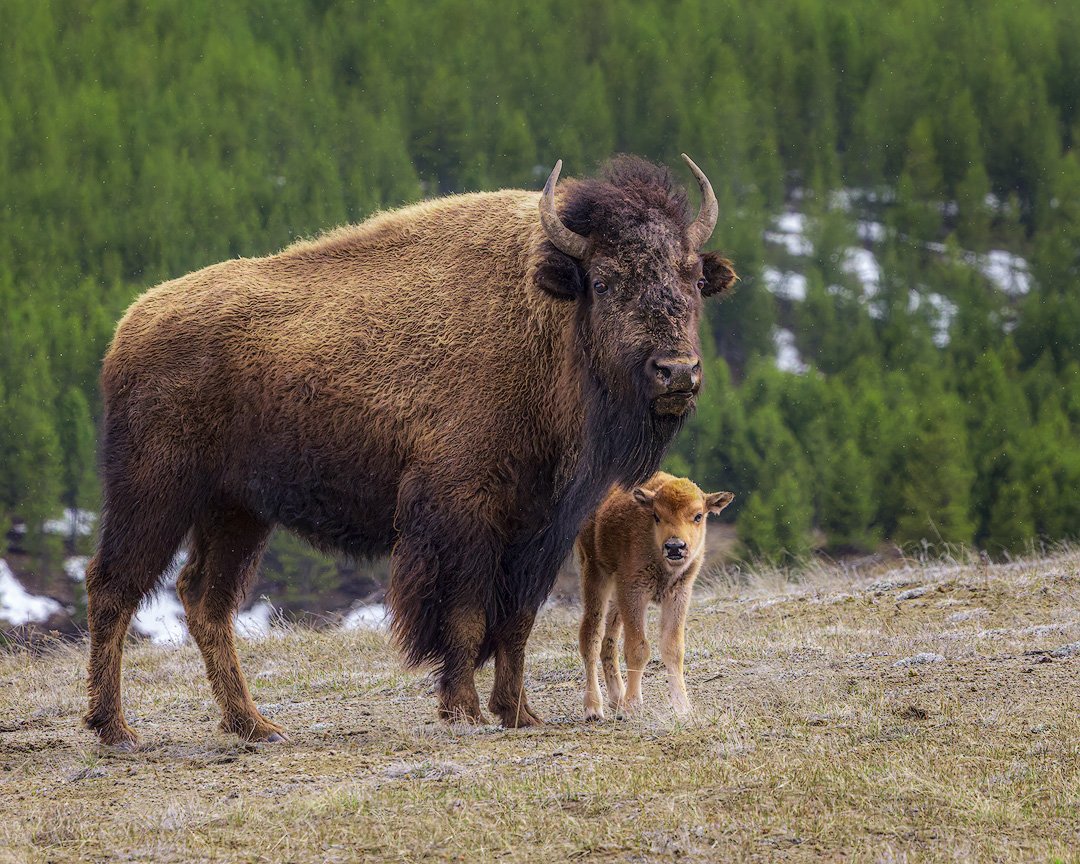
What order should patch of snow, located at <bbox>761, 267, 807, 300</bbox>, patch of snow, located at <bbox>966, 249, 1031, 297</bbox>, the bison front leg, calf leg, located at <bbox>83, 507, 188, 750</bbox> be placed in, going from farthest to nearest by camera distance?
patch of snow, located at <bbox>966, 249, 1031, 297</bbox> → patch of snow, located at <bbox>761, 267, 807, 300</bbox> → calf leg, located at <bbox>83, 507, 188, 750</bbox> → the bison front leg

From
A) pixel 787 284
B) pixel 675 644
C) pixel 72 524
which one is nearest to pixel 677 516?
pixel 675 644

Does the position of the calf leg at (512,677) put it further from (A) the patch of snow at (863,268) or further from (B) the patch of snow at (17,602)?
(A) the patch of snow at (863,268)

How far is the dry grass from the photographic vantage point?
Answer: 4.41m

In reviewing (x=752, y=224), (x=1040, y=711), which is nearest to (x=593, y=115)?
(x=752, y=224)

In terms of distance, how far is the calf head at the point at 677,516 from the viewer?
7.26 metres

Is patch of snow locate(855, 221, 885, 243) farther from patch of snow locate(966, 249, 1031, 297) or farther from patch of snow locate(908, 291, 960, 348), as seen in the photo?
patch of snow locate(908, 291, 960, 348)

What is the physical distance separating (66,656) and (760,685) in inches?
258

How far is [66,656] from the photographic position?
11445 millimetres

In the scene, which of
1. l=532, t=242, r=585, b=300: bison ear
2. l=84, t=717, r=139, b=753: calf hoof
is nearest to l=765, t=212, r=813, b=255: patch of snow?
l=532, t=242, r=585, b=300: bison ear

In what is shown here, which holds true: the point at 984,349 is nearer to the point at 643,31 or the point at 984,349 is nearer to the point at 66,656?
the point at 643,31

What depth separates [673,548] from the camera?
7.21 metres

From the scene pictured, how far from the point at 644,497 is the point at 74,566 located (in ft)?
95.1

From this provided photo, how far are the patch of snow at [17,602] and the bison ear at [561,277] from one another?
82.9 feet

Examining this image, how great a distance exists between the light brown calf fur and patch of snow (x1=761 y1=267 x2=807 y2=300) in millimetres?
42851
